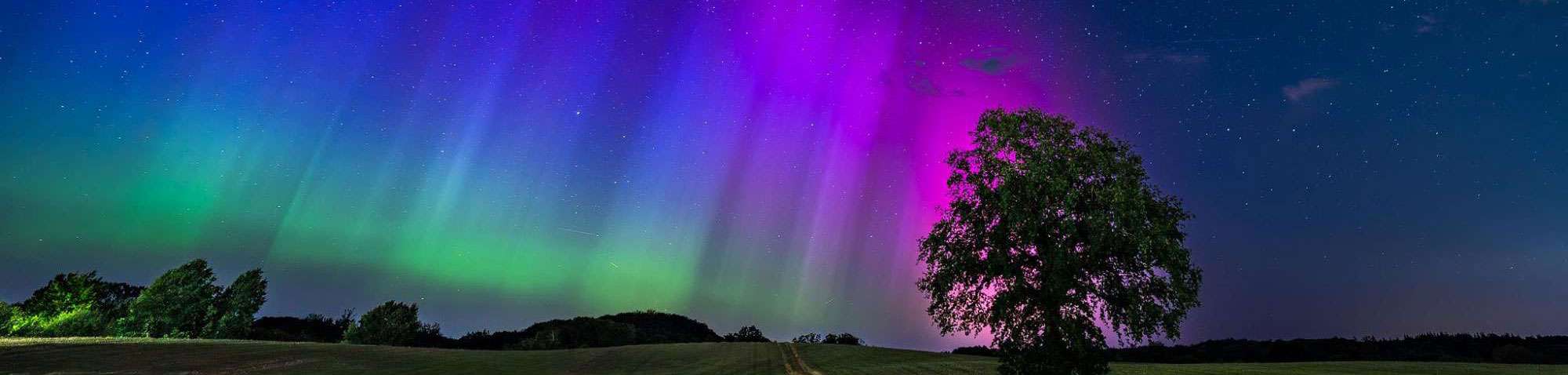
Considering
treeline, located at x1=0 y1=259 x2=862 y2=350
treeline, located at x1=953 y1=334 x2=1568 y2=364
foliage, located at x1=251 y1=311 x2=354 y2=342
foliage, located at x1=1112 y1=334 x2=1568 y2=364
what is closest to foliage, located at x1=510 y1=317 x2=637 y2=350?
treeline, located at x1=0 y1=259 x2=862 y2=350

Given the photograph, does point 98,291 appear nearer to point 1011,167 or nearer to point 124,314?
point 124,314

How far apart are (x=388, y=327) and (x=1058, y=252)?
126m

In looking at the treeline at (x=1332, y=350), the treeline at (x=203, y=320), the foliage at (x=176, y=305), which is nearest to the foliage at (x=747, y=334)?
the treeline at (x=203, y=320)

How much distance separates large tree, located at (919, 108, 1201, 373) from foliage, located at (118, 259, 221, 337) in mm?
130504

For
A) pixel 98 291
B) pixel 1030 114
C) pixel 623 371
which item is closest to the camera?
pixel 1030 114

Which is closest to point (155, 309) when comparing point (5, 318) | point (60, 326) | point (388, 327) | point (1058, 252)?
point (60, 326)

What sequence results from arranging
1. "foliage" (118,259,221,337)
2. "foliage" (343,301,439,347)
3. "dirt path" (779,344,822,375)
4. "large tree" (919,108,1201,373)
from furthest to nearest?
"foliage" (343,301,439,347) → "foliage" (118,259,221,337) → "dirt path" (779,344,822,375) → "large tree" (919,108,1201,373)

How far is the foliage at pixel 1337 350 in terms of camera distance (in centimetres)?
7375

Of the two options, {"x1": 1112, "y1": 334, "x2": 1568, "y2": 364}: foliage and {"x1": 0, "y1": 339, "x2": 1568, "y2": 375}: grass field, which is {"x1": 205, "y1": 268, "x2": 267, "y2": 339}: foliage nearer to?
{"x1": 0, "y1": 339, "x2": 1568, "y2": 375}: grass field

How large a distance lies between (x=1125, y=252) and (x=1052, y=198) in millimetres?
3550

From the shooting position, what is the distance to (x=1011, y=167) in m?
26.9

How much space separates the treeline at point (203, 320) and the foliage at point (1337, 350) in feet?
159

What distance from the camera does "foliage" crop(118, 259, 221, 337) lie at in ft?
332

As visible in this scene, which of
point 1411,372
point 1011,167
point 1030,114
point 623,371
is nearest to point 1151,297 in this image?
point 1011,167
